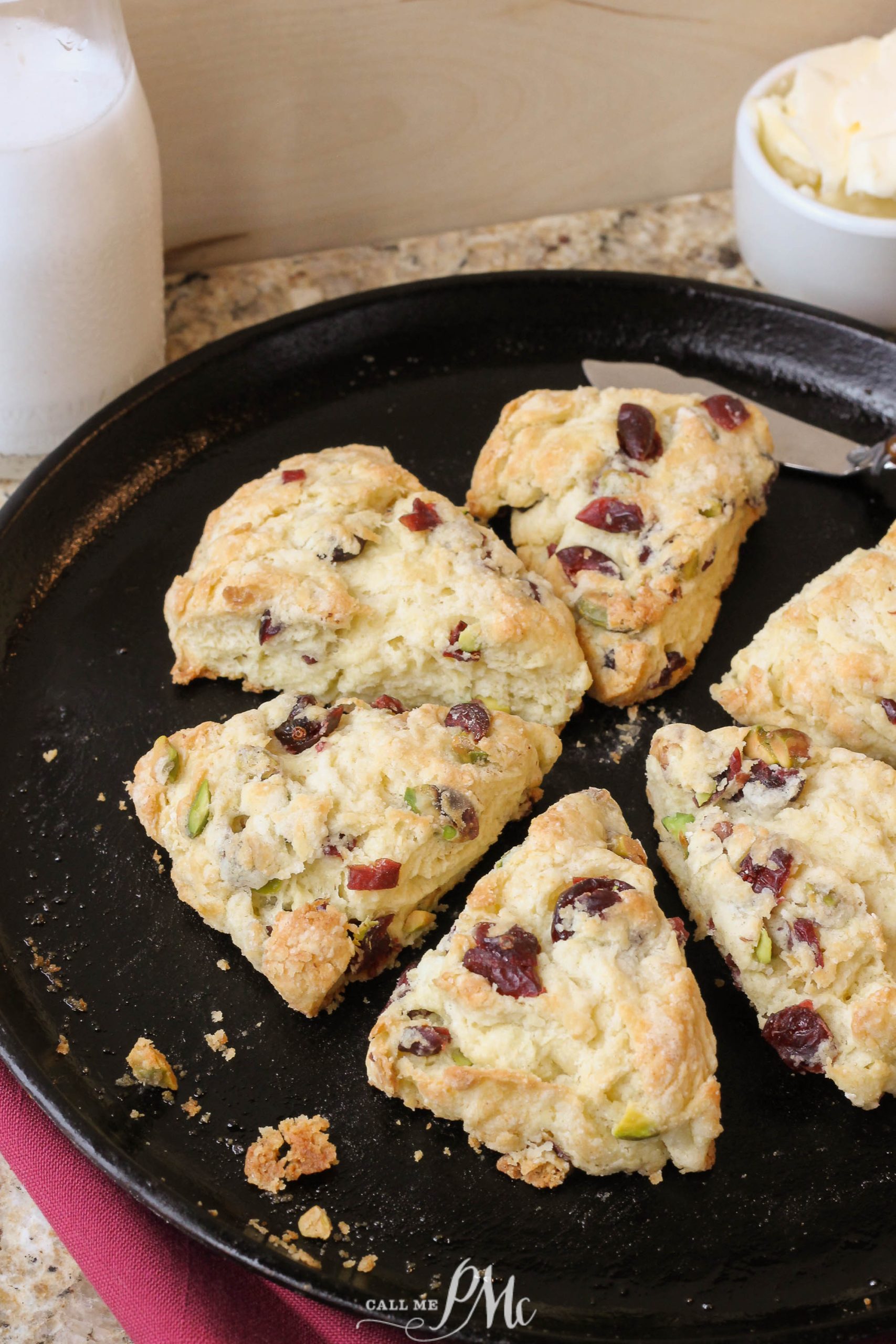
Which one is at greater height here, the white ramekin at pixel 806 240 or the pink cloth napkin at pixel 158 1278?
the white ramekin at pixel 806 240

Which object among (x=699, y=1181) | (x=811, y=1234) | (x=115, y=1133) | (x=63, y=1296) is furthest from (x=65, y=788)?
(x=811, y=1234)

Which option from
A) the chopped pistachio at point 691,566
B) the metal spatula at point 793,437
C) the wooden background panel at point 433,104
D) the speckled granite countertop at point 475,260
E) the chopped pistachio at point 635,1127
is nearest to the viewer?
the chopped pistachio at point 635,1127

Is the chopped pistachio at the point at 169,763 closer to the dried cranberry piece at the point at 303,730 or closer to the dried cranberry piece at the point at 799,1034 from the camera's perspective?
the dried cranberry piece at the point at 303,730

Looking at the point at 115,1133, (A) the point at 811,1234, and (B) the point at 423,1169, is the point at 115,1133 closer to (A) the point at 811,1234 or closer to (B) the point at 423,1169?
(B) the point at 423,1169

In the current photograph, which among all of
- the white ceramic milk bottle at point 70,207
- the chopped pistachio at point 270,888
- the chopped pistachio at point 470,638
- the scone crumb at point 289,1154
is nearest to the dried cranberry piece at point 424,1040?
the scone crumb at point 289,1154

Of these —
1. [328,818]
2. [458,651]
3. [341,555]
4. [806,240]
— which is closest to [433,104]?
[806,240]

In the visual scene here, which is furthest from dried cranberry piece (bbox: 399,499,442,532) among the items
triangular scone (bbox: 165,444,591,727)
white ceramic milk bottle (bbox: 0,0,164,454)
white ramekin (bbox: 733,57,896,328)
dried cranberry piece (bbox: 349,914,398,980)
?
white ramekin (bbox: 733,57,896,328)
